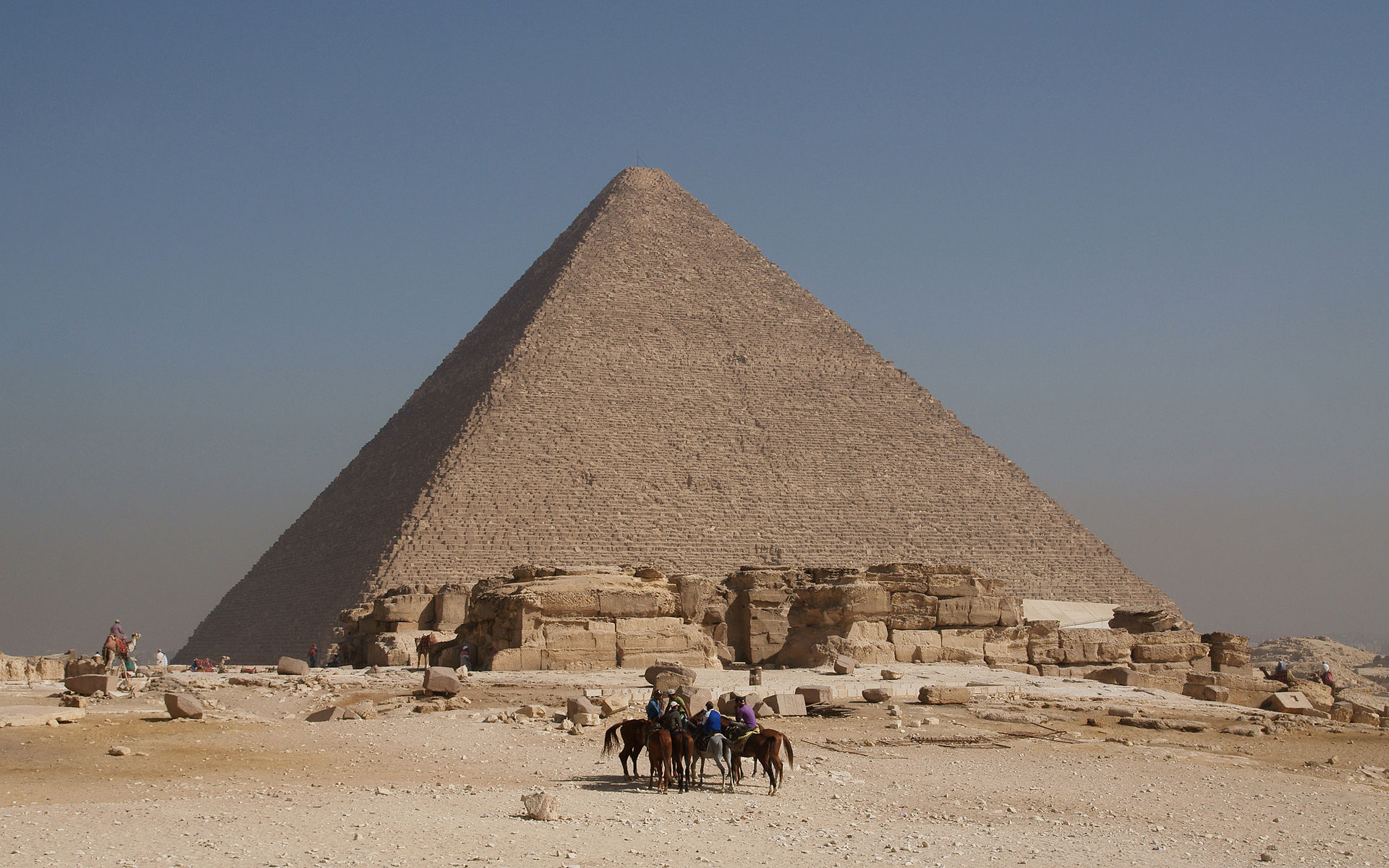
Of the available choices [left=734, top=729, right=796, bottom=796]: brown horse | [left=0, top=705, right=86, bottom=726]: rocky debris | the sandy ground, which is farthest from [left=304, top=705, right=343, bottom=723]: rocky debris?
[left=734, top=729, right=796, bottom=796]: brown horse

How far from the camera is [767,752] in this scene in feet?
20.9

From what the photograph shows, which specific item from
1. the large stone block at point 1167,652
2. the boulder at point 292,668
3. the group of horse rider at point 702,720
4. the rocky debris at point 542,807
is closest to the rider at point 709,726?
the group of horse rider at point 702,720

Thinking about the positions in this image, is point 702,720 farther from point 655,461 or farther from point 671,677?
point 655,461

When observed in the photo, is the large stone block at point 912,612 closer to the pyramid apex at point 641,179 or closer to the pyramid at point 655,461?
the pyramid at point 655,461

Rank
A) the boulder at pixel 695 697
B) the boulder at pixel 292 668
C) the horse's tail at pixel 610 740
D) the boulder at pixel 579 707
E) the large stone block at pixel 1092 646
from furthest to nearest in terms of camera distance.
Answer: the boulder at pixel 292 668, the large stone block at pixel 1092 646, the boulder at pixel 579 707, the boulder at pixel 695 697, the horse's tail at pixel 610 740

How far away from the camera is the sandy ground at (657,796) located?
514 cm

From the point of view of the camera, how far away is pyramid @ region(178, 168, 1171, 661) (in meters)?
51.8

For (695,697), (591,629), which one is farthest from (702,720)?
(591,629)

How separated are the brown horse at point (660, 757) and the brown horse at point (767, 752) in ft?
1.10

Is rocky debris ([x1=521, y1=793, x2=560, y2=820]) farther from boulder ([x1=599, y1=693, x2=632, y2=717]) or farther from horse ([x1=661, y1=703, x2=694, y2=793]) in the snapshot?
boulder ([x1=599, y1=693, x2=632, y2=717])

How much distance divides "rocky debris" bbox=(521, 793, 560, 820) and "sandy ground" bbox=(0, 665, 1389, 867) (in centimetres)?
4

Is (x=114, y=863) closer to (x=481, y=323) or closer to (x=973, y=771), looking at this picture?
(x=973, y=771)

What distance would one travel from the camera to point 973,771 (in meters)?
7.16

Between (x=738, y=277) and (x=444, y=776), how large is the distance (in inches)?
2477
